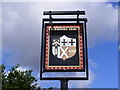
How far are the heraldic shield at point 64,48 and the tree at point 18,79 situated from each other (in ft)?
47.9

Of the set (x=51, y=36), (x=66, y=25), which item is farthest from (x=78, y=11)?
(x=51, y=36)

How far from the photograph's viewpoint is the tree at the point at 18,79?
22.3 meters

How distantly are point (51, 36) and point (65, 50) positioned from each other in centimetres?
63

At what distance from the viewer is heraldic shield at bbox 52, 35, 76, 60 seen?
26.3 feet

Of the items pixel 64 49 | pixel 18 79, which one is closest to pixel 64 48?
pixel 64 49

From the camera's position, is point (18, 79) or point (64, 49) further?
point (18, 79)

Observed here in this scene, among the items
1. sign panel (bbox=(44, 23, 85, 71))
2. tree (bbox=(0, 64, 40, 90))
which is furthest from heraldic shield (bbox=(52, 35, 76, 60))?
tree (bbox=(0, 64, 40, 90))

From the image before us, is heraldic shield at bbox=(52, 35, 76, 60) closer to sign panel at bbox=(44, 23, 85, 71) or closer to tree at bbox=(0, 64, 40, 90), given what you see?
sign panel at bbox=(44, 23, 85, 71)

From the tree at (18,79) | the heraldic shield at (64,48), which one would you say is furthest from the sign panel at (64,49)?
the tree at (18,79)

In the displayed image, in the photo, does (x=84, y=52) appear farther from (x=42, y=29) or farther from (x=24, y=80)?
(x=24, y=80)

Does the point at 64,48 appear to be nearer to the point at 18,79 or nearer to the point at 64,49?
the point at 64,49

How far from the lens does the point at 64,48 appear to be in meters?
Result: 8.05

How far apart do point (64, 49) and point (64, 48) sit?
0.03 metres

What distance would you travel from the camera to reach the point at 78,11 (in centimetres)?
852
